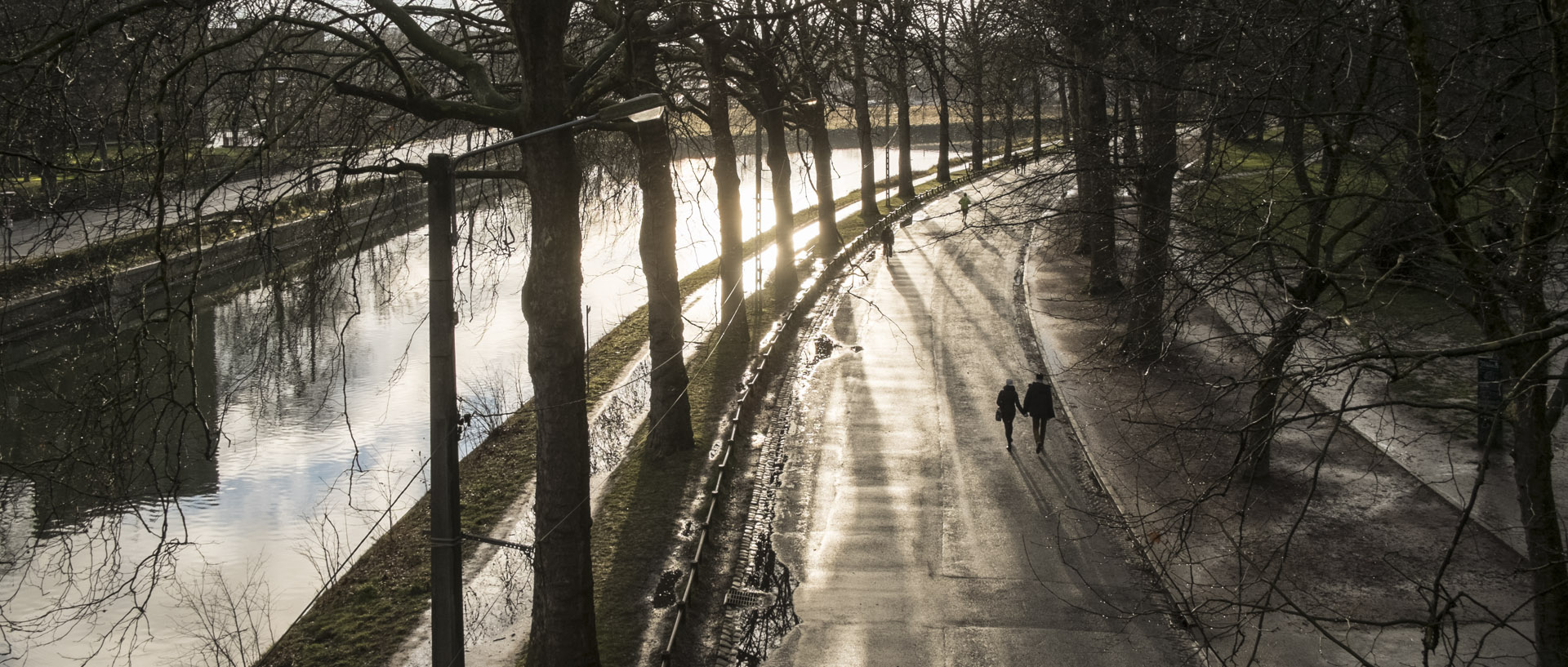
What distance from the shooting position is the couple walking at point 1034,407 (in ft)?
55.8

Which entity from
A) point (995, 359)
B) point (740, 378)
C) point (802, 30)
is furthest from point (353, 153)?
point (995, 359)

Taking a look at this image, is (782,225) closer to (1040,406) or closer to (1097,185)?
(1040,406)

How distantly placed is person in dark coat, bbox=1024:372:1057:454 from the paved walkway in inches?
12.7

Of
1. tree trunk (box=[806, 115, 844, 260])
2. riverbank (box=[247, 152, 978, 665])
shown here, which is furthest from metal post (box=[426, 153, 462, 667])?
tree trunk (box=[806, 115, 844, 260])

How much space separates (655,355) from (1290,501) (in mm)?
8856

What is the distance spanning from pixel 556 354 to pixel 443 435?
90.8 inches

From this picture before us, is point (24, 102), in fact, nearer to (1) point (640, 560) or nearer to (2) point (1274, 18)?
(1) point (640, 560)

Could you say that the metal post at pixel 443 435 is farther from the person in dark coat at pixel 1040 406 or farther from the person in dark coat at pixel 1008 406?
the person in dark coat at pixel 1040 406

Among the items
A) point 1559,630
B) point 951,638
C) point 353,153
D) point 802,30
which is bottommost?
point 951,638

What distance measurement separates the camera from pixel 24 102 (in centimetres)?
→ 833

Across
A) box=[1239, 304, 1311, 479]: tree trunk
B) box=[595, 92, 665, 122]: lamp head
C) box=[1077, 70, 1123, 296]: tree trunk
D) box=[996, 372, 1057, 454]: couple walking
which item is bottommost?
box=[996, 372, 1057, 454]: couple walking

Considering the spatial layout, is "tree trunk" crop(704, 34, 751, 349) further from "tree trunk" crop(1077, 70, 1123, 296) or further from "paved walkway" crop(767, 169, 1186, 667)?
"tree trunk" crop(1077, 70, 1123, 296)

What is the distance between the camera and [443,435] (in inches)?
314

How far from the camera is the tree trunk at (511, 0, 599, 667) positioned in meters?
9.98
